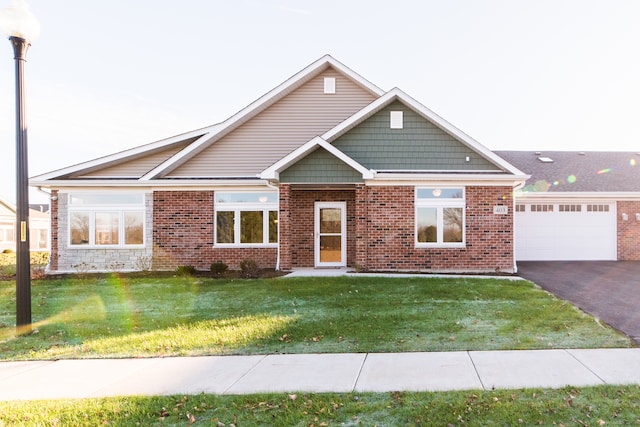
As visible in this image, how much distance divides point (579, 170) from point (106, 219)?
19.7 metres

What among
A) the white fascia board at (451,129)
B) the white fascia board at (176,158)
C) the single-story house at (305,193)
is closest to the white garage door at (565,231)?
the single-story house at (305,193)

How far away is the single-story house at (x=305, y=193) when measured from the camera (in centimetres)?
1385

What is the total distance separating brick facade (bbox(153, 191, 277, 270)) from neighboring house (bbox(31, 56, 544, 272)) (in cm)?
3

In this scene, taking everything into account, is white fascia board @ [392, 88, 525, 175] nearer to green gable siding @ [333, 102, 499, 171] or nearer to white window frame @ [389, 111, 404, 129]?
green gable siding @ [333, 102, 499, 171]

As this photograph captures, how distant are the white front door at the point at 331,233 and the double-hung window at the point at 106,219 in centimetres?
598

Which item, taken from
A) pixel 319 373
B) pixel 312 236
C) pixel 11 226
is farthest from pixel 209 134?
pixel 11 226

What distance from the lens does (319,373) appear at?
5258mm

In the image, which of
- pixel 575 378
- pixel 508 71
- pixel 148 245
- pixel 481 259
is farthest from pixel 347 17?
pixel 575 378

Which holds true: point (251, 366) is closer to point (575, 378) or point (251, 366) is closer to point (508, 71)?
point (575, 378)

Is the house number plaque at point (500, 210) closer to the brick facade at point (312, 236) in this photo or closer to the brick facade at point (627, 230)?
the brick facade at point (312, 236)

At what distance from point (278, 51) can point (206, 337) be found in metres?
12.7

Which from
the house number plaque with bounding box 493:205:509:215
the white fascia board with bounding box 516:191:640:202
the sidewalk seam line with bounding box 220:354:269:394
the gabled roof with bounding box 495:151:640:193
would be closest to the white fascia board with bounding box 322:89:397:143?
the house number plaque with bounding box 493:205:509:215

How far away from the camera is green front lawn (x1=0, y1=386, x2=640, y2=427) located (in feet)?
12.8

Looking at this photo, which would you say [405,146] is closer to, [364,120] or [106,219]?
[364,120]
